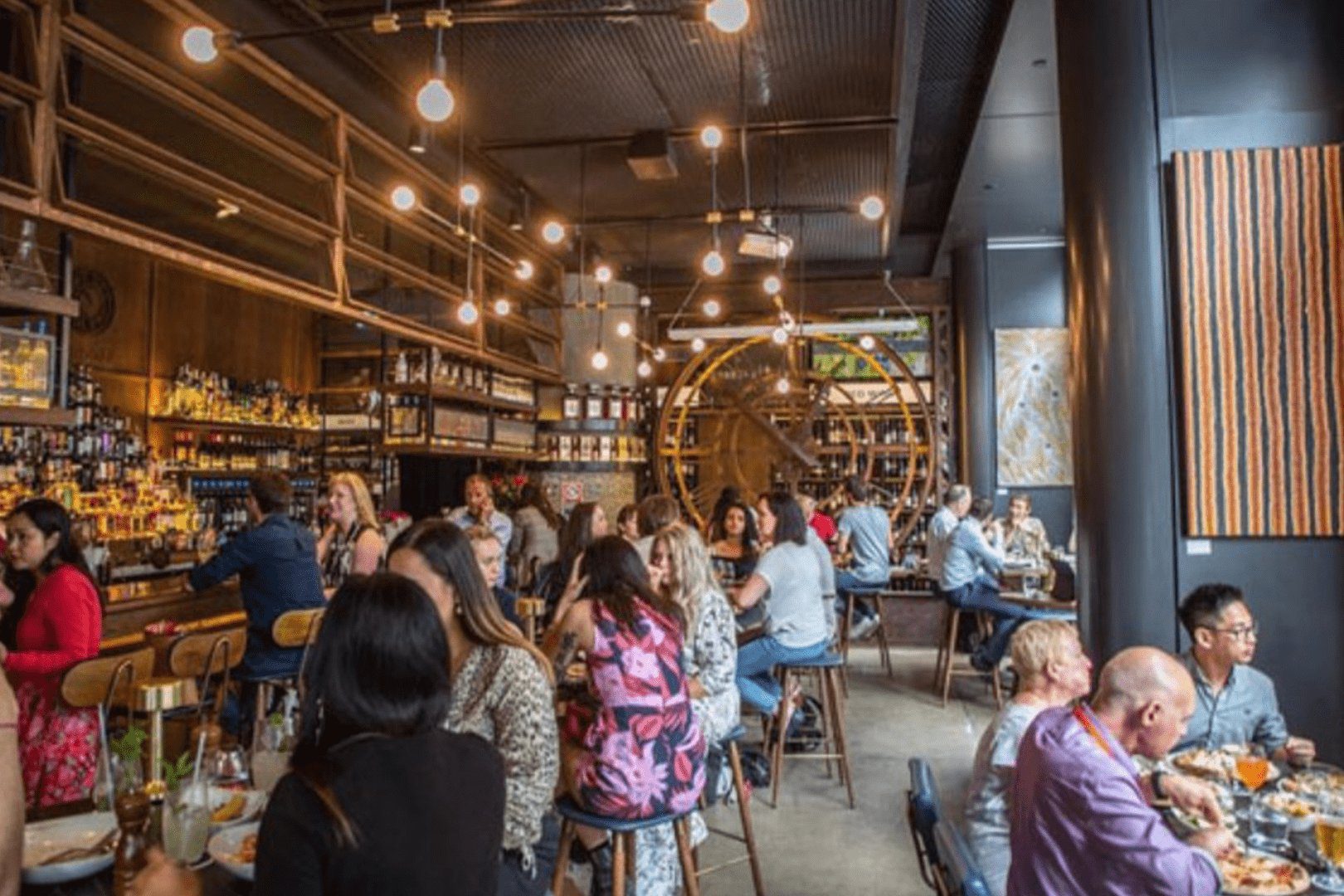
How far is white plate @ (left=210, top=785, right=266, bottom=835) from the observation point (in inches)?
73.1

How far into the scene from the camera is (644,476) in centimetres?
1076

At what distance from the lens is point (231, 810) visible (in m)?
1.93

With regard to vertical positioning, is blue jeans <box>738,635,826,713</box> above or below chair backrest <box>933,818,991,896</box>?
below

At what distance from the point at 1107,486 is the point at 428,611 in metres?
3.45

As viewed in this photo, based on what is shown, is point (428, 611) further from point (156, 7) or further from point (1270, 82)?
point (1270, 82)

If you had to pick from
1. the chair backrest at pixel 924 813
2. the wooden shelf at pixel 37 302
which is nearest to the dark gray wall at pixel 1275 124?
the chair backrest at pixel 924 813

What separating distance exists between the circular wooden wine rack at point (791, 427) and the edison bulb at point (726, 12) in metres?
7.00

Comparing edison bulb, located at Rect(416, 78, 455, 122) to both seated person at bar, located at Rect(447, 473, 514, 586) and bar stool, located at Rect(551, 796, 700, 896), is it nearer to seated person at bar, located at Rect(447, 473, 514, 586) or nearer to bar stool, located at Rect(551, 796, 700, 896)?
bar stool, located at Rect(551, 796, 700, 896)

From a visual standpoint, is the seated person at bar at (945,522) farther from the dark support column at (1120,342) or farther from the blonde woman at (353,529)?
the blonde woman at (353,529)

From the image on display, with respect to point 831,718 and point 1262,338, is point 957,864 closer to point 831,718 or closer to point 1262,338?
point 831,718

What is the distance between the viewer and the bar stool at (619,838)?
2.66m

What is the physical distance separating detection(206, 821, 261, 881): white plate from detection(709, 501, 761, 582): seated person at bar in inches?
201

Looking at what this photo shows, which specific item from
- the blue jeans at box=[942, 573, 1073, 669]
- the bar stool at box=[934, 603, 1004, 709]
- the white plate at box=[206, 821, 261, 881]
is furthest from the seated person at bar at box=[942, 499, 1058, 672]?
the white plate at box=[206, 821, 261, 881]

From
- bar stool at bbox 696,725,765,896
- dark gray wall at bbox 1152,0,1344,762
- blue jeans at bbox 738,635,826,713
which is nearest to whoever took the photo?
bar stool at bbox 696,725,765,896
